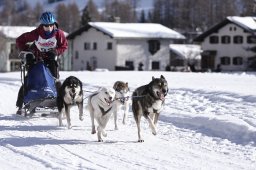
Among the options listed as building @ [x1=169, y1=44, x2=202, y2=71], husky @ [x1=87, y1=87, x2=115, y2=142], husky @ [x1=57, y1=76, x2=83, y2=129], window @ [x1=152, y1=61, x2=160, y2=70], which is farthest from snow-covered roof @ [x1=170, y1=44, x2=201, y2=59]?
husky @ [x1=87, y1=87, x2=115, y2=142]

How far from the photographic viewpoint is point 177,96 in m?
15.6

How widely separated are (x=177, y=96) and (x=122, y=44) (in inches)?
1898

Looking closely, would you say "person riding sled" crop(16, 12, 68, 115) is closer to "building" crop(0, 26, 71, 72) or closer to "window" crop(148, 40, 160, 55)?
"window" crop(148, 40, 160, 55)

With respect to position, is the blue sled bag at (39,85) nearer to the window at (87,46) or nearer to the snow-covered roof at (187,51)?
the window at (87,46)

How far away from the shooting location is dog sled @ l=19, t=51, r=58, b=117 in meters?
10.9

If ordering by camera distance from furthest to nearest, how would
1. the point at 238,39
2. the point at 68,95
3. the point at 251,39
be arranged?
the point at 238,39 < the point at 251,39 < the point at 68,95

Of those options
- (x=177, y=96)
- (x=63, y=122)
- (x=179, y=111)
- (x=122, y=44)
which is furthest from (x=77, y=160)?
(x=122, y=44)

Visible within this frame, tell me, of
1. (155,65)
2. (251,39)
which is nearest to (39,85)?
(251,39)

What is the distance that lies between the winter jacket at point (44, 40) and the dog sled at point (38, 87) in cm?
20

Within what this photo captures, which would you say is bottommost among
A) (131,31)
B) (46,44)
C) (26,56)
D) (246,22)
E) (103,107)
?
(103,107)

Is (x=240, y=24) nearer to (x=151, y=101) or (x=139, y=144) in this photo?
(x=151, y=101)

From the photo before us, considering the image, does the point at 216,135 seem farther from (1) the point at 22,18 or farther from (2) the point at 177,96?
(1) the point at 22,18

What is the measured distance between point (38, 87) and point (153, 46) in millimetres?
54696

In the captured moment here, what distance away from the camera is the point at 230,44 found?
6322cm
